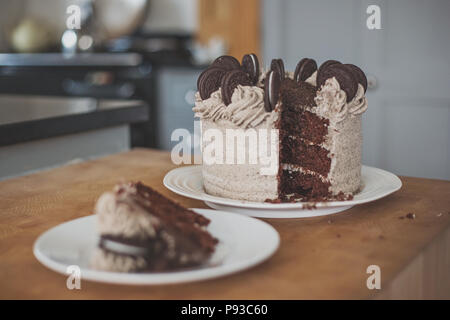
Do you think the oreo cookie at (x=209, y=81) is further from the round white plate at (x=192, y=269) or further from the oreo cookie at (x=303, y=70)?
the round white plate at (x=192, y=269)

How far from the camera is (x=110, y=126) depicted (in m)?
2.53

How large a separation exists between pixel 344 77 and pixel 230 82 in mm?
279

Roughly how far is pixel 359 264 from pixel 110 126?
1.76m

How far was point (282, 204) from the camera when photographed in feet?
3.83

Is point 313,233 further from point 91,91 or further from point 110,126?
point 91,91

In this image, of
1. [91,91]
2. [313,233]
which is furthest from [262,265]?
[91,91]

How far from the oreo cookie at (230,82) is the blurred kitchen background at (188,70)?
1042mm

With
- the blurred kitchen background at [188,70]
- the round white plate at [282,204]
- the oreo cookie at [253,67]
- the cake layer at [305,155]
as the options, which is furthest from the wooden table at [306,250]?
the blurred kitchen background at [188,70]

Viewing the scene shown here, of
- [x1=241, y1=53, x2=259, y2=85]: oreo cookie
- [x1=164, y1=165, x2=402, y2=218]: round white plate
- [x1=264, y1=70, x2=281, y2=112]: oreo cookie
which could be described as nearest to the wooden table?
[x1=164, y1=165, x2=402, y2=218]: round white plate

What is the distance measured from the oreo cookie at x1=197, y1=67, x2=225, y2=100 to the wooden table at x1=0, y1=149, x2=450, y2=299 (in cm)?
28

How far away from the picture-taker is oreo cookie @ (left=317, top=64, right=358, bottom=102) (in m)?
1.37

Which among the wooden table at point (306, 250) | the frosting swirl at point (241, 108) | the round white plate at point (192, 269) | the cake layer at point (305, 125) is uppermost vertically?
the frosting swirl at point (241, 108)

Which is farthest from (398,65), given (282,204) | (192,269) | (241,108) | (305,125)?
(192,269)

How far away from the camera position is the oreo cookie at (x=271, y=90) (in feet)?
4.11
